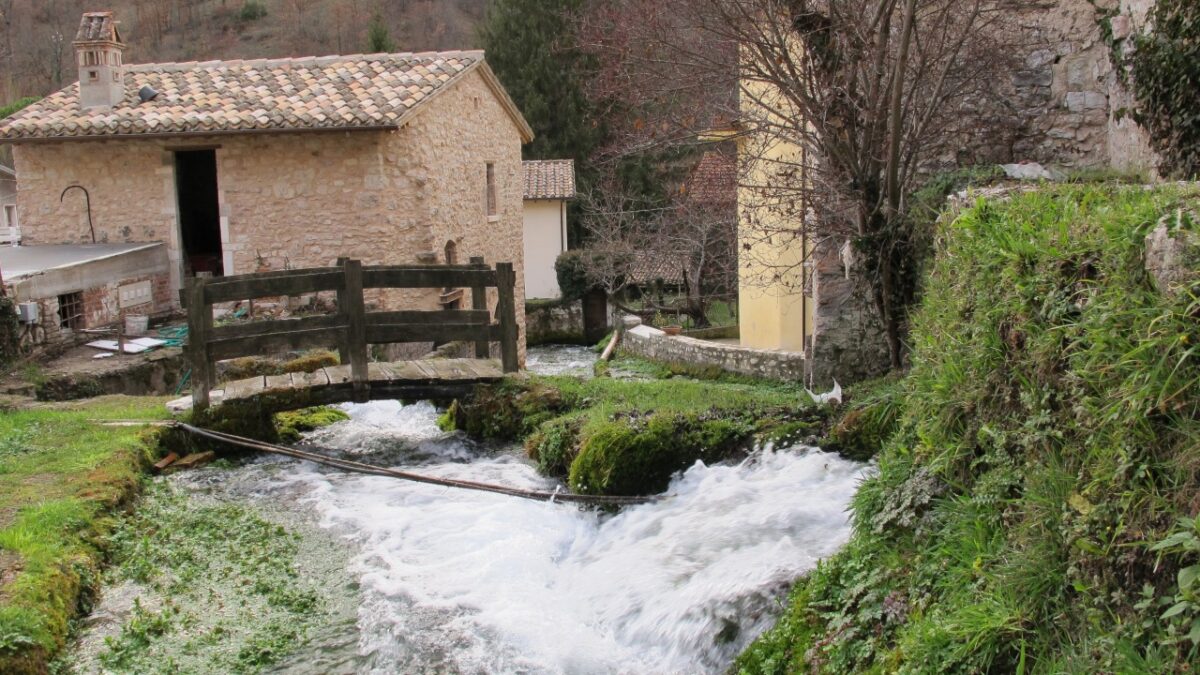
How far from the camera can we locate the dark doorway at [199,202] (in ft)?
64.2

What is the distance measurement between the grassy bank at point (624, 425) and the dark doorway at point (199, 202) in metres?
12.5

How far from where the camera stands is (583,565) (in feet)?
19.3

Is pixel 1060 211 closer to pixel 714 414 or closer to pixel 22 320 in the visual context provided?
pixel 714 414

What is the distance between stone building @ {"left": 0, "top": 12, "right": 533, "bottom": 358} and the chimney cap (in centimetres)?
3

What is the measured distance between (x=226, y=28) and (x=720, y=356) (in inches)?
1654

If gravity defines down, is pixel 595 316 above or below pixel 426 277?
below

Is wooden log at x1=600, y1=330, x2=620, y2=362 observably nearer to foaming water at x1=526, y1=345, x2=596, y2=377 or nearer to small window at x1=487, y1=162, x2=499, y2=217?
foaming water at x1=526, y1=345, x2=596, y2=377

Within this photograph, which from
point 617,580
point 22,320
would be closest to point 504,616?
point 617,580

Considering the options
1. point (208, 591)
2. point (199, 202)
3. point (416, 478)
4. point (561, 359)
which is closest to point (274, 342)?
point (416, 478)

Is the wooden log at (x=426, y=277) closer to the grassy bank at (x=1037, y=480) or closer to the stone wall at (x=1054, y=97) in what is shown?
the stone wall at (x=1054, y=97)

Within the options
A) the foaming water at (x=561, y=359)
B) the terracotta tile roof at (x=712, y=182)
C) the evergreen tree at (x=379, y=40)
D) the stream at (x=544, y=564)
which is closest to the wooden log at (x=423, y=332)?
the stream at (x=544, y=564)

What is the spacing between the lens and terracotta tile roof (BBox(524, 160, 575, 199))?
108ft

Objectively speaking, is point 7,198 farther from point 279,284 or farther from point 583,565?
point 583,565

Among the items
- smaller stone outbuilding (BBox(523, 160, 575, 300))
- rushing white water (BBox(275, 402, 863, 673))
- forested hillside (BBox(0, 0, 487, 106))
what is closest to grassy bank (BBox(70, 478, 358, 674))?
rushing white water (BBox(275, 402, 863, 673))
